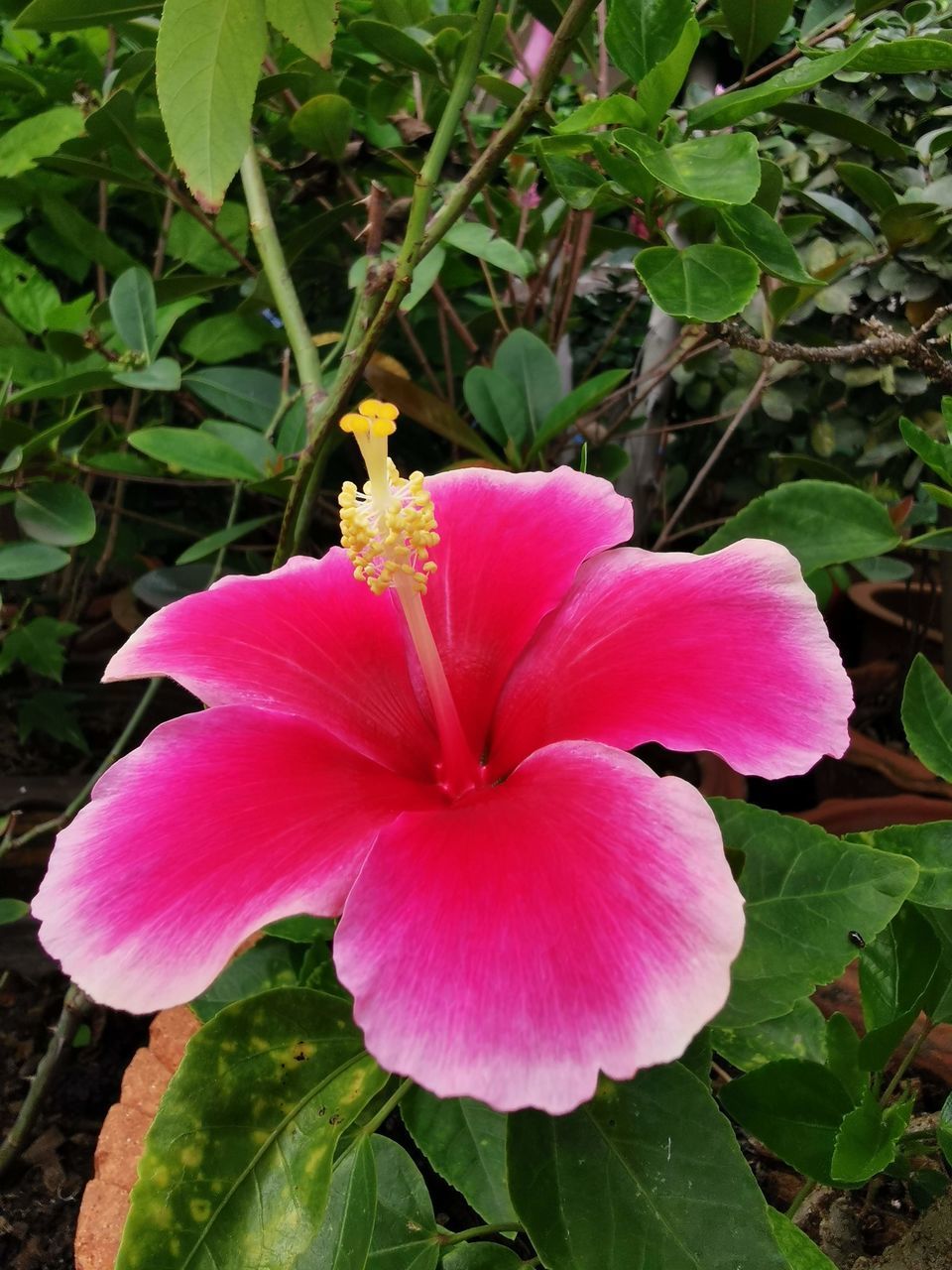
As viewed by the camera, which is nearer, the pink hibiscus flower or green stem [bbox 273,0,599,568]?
the pink hibiscus flower

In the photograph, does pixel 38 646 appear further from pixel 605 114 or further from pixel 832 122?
pixel 832 122

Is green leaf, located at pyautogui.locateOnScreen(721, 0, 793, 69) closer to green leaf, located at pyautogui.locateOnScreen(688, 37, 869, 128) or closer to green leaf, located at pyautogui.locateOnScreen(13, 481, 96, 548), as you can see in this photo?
green leaf, located at pyautogui.locateOnScreen(688, 37, 869, 128)

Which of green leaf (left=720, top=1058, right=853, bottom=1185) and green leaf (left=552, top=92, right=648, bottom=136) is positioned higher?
green leaf (left=552, top=92, right=648, bottom=136)

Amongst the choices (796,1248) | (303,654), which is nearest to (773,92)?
(303,654)

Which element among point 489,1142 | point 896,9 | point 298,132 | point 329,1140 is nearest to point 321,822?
point 329,1140

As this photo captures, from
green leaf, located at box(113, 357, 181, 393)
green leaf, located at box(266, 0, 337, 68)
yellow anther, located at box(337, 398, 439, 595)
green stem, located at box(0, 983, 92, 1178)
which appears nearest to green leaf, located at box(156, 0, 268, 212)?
green leaf, located at box(266, 0, 337, 68)

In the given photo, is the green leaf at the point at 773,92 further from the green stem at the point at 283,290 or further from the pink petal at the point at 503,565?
the green stem at the point at 283,290

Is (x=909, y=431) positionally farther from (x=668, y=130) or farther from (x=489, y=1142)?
(x=489, y=1142)
